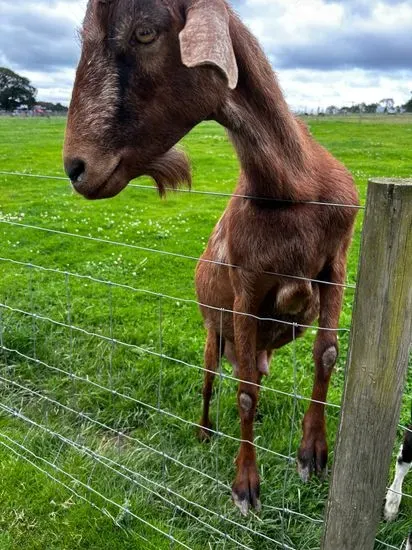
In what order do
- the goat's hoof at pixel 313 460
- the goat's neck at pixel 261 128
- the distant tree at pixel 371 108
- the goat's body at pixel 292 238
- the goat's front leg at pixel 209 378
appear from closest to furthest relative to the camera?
the goat's neck at pixel 261 128
the goat's body at pixel 292 238
the goat's hoof at pixel 313 460
the goat's front leg at pixel 209 378
the distant tree at pixel 371 108

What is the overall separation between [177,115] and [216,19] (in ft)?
1.31

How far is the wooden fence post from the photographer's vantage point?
165cm

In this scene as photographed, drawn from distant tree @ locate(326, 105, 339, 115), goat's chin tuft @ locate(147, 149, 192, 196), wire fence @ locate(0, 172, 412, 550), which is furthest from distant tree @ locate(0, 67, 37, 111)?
goat's chin tuft @ locate(147, 149, 192, 196)

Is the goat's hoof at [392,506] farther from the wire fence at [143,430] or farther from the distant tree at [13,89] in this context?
the distant tree at [13,89]

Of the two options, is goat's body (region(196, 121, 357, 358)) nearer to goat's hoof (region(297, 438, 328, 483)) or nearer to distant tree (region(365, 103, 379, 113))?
goat's hoof (region(297, 438, 328, 483))

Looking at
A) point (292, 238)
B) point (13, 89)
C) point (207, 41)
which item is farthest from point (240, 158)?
point (13, 89)

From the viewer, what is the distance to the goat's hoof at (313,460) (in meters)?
3.17

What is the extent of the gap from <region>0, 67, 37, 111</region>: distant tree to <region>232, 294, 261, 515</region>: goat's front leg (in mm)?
69636

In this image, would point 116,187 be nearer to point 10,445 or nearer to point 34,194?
point 10,445

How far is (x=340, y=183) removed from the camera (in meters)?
2.84

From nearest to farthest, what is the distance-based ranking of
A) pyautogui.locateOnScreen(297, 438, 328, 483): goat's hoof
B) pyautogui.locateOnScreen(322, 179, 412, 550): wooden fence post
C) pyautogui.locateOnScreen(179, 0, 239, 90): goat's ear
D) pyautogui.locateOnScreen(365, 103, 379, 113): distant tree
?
pyautogui.locateOnScreen(322, 179, 412, 550): wooden fence post → pyautogui.locateOnScreen(179, 0, 239, 90): goat's ear → pyautogui.locateOnScreen(297, 438, 328, 483): goat's hoof → pyautogui.locateOnScreen(365, 103, 379, 113): distant tree

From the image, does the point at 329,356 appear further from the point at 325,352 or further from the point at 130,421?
the point at 130,421

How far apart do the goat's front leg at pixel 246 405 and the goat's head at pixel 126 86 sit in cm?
104

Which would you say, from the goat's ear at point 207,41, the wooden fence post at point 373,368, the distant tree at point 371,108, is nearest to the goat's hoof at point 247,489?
the wooden fence post at point 373,368
